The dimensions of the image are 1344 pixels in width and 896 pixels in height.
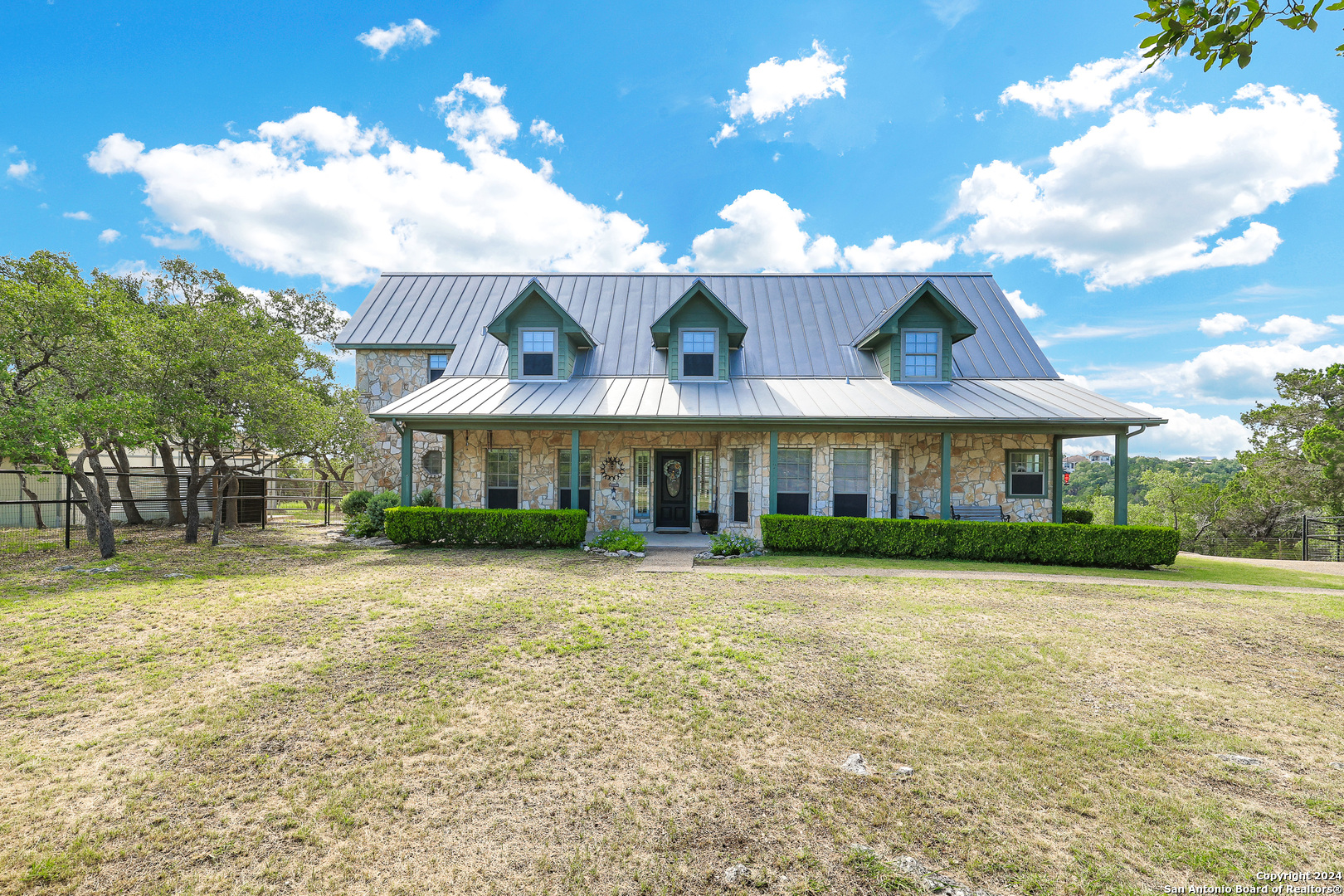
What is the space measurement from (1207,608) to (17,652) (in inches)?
555

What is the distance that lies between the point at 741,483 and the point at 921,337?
661 cm

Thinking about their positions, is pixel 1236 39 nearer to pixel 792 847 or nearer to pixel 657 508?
pixel 792 847

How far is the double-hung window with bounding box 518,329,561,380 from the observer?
14.9 m

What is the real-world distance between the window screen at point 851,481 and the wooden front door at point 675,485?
3963 millimetres

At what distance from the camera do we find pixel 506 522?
11.8 metres

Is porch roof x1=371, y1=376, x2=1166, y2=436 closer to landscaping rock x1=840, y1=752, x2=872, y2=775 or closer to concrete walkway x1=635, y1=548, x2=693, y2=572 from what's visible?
concrete walkway x1=635, y1=548, x2=693, y2=572

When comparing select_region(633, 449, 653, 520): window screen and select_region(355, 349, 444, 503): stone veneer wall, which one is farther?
select_region(355, 349, 444, 503): stone veneer wall

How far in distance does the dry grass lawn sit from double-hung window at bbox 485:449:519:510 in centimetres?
807

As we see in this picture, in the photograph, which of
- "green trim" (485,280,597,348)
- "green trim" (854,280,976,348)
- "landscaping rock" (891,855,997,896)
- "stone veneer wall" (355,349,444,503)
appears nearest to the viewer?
"landscaping rock" (891,855,997,896)

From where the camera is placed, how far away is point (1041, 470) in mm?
14039

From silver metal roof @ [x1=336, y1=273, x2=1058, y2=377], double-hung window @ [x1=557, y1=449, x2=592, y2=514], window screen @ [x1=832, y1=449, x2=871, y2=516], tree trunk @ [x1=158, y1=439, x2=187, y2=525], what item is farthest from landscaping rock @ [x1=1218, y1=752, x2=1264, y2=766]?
tree trunk @ [x1=158, y1=439, x2=187, y2=525]

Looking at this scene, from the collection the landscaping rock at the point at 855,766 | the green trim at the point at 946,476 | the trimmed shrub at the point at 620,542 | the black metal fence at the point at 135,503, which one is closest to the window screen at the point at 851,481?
the green trim at the point at 946,476

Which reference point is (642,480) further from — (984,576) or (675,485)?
(984,576)

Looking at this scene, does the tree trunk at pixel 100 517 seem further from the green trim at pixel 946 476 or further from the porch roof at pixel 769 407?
the green trim at pixel 946 476
